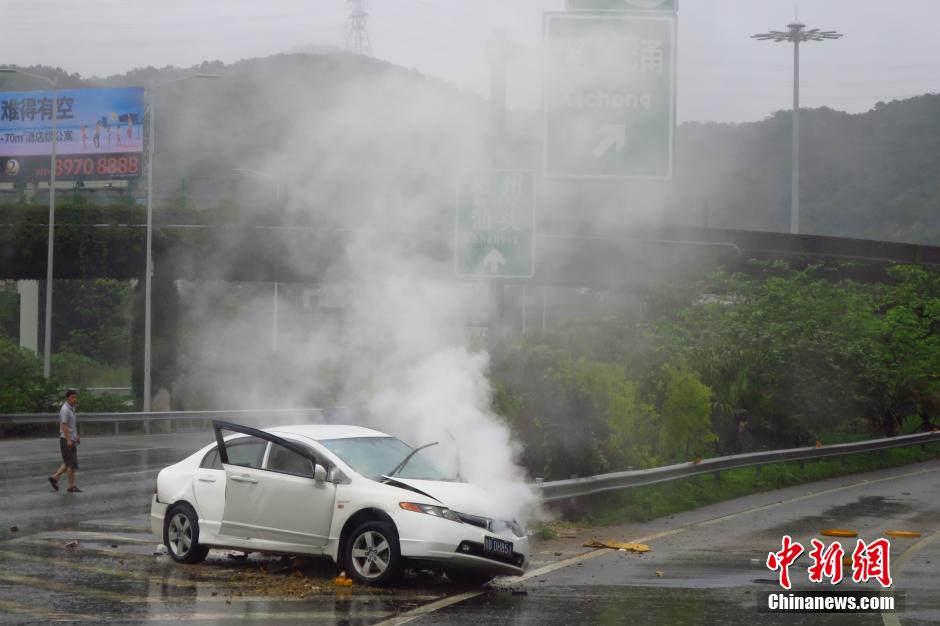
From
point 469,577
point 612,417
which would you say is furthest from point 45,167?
point 469,577

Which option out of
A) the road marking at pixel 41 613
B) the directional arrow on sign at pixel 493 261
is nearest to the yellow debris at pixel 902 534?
the directional arrow on sign at pixel 493 261

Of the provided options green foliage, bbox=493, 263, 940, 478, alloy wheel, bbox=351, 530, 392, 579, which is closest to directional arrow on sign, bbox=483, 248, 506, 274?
green foliage, bbox=493, 263, 940, 478

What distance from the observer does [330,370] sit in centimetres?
1930

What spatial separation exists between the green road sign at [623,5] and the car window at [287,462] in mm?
5699

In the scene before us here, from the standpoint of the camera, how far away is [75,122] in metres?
58.6

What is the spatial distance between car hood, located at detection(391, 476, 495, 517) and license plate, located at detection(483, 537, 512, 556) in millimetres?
286

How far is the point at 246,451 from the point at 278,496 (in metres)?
0.77

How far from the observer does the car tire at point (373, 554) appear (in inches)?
422

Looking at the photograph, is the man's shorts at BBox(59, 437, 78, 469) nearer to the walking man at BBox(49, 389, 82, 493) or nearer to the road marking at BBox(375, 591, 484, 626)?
the walking man at BBox(49, 389, 82, 493)

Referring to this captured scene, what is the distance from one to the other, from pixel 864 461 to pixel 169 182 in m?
17.9

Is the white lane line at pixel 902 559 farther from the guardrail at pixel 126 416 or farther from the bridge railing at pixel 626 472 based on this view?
the guardrail at pixel 126 416

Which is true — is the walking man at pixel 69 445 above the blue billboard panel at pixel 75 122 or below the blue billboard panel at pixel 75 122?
below

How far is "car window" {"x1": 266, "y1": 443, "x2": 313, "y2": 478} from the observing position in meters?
11.7

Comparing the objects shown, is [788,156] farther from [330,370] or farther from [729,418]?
[330,370]
